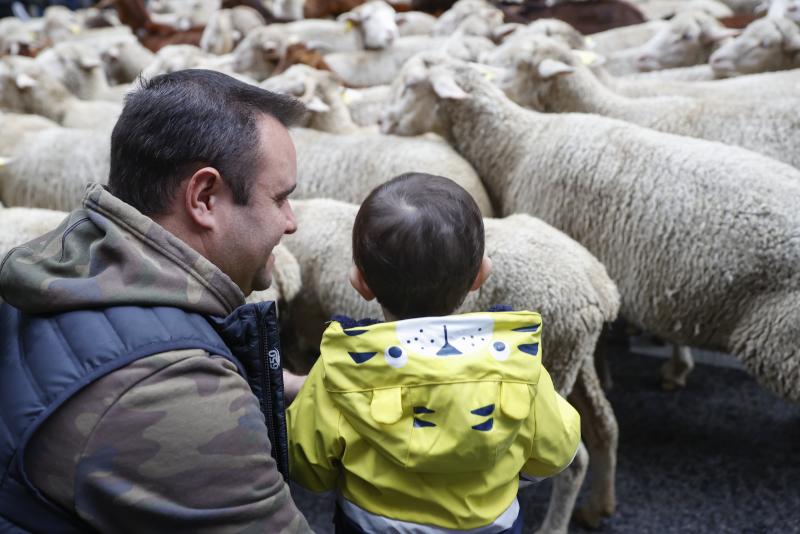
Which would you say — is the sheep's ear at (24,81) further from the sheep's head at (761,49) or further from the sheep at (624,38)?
the sheep's head at (761,49)

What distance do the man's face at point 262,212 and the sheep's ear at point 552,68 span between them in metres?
2.74

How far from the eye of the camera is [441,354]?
47.7 inches

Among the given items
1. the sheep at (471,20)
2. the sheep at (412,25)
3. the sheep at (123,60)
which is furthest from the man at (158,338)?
the sheep at (412,25)

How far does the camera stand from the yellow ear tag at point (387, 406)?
118cm

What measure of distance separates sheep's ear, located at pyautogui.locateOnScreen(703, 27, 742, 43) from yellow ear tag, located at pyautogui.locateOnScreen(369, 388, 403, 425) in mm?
4590

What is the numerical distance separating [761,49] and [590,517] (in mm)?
3091

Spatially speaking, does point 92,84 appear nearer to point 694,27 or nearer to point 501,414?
point 694,27

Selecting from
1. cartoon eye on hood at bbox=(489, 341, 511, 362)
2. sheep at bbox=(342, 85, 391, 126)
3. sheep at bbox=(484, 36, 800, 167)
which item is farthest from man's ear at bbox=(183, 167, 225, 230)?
sheep at bbox=(342, 85, 391, 126)

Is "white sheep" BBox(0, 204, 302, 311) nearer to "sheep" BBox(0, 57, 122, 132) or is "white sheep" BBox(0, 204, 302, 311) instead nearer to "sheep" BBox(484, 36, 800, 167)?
"sheep" BBox(484, 36, 800, 167)

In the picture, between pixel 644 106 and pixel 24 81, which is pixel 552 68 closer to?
pixel 644 106

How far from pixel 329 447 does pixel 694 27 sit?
469 centimetres

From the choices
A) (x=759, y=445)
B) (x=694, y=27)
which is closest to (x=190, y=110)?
(x=759, y=445)

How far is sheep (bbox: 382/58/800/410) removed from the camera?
94.0 inches

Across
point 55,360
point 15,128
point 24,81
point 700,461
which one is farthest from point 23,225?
point 24,81
